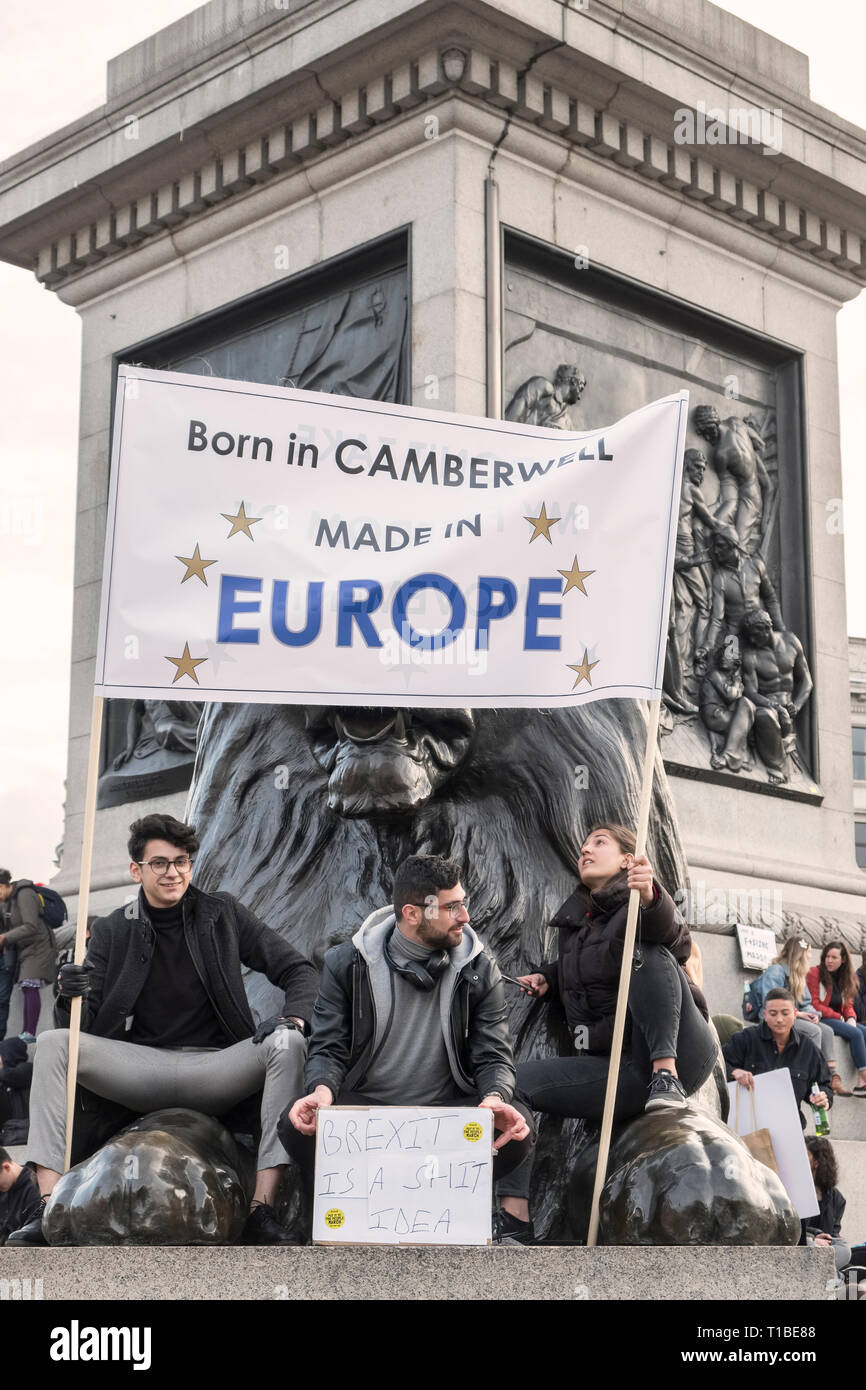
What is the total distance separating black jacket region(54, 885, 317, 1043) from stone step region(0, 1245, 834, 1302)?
4.26 feet

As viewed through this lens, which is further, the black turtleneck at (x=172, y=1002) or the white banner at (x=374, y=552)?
the white banner at (x=374, y=552)

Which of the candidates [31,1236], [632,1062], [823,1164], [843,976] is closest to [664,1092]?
[632,1062]

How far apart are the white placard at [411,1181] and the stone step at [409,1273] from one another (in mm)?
298

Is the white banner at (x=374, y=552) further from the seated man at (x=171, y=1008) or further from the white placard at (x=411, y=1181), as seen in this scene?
the white placard at (x=411, y=1181)

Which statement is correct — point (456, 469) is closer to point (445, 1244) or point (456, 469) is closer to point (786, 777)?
point (445, 1244)

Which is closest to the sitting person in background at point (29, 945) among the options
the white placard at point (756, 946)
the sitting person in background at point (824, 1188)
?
the white placard at point (756, 946)

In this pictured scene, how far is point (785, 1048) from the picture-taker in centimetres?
1109

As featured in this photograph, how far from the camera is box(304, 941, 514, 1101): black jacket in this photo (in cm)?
675

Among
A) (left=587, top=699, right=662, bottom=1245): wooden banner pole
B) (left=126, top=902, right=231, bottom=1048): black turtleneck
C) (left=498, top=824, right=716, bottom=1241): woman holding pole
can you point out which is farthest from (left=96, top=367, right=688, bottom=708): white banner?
(left=126, top=902, right=231, bottom=1048): black turtleneck

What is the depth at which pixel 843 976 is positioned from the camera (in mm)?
13883

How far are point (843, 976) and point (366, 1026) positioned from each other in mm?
7578

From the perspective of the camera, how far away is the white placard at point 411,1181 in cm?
621
